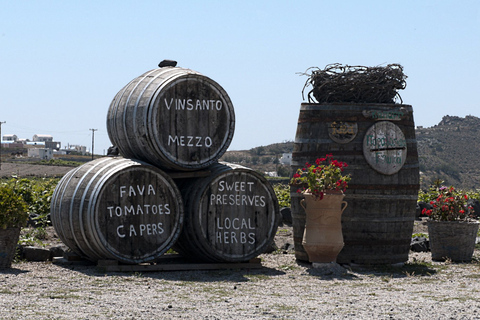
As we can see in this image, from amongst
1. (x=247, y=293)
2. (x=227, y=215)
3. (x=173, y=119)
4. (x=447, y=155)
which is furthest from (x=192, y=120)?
(x=447, y=155)

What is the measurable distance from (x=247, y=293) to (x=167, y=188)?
218 cm

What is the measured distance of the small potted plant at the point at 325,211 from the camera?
9.18m

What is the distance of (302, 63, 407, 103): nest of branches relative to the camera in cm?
1012

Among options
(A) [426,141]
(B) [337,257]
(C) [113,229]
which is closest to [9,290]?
(C) [113,229]

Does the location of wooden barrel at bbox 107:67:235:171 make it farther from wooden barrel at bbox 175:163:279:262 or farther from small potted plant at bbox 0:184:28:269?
small potted plant at bbox 0:184:28:269

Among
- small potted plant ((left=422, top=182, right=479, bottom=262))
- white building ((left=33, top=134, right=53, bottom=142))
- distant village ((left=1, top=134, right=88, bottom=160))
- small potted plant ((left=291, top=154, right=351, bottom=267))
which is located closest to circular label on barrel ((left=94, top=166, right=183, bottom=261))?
small potted plant ((left=291, top=154, right=351, bottom=267))

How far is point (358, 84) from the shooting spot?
10094mm

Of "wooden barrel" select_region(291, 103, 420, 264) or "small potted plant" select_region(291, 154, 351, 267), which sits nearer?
"small potted plant" select_region(291, 154, 351, 267)

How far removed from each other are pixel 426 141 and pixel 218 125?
2614 inches

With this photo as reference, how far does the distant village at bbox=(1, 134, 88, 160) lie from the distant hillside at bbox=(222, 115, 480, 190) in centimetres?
2752

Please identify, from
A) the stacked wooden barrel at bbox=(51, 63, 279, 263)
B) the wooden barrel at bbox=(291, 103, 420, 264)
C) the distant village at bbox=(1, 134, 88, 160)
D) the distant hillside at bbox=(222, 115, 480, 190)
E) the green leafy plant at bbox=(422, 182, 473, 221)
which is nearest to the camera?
the stacked wooden barrel at bbox=(51, 63, 279, 263)

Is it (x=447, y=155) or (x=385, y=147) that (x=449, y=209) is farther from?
(x=447, y=155)

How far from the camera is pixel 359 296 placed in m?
7.13

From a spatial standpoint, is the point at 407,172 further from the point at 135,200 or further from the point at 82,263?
the point at 82,263
